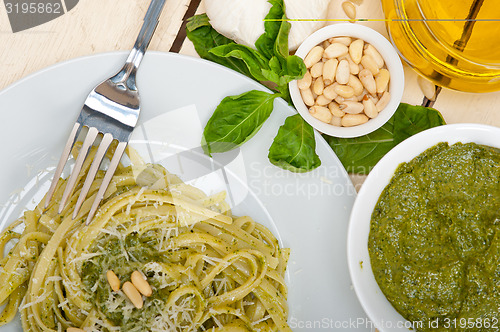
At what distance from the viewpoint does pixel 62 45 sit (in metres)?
2.24

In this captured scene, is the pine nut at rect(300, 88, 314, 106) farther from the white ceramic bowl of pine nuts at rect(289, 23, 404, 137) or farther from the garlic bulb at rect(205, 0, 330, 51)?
the garlic bulb at rect(205, 0, 330, 51)

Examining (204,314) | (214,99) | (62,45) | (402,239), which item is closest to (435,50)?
(402,239)

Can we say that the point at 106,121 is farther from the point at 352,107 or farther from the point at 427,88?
the point at 427,88

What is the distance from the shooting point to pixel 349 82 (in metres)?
2.13

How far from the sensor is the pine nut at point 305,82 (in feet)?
6.92

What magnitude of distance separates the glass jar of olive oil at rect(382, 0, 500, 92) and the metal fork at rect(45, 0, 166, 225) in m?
1.21

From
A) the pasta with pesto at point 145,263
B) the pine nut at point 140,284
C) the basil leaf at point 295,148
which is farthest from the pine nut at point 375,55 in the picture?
the pine nut at point 140,284

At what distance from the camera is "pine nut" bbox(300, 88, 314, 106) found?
6.96 ft

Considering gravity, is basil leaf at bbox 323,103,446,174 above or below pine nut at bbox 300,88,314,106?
below

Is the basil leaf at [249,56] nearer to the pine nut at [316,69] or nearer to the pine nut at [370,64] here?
the pine nut at [316,69]

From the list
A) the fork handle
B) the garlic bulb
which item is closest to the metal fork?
the fork handle

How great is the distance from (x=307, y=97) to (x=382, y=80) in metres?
0.35

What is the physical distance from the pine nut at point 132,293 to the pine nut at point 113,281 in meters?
0.04

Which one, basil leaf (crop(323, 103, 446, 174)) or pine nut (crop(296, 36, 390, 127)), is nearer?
pine nut (crop(296, 36, 390, 127))
